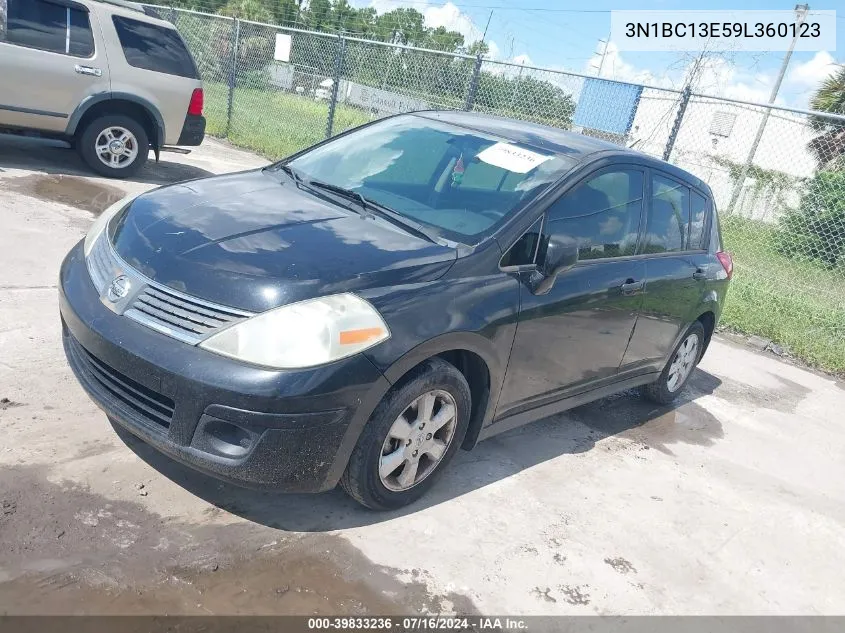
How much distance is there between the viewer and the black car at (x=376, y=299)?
2.79 m

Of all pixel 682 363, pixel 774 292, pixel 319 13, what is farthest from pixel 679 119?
pixel 319 13

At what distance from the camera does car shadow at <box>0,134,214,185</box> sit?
842cm

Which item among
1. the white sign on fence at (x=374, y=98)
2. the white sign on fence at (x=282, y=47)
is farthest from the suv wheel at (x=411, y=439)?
the white sign on fence at (x=282, y=47)

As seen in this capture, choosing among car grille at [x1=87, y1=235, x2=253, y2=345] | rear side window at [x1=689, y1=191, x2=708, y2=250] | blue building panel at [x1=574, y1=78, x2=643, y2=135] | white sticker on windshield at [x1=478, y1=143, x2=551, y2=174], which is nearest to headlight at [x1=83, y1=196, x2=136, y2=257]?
car grille at [x1=87, y1=235, x2=253, y2=345]

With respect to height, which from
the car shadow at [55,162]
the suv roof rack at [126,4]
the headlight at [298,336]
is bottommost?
the car shadow at [55,162]

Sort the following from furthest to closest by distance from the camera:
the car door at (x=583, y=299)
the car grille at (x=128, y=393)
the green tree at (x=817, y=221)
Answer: the green tree at (x=817, y=221), the car door at (x=583, y=299), the car grille at (x=128, y=393)

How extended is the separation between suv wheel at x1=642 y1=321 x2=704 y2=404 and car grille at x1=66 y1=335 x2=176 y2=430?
351cm

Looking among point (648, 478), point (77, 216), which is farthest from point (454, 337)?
point (77, 216)

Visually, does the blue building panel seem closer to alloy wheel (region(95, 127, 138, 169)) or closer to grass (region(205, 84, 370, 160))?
grass (region(205, 84, 370, 160))

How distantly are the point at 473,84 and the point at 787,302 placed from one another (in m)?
4.81

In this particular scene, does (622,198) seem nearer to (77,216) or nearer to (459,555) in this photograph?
(459,555)

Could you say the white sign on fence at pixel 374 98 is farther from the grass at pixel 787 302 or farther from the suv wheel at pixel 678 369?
the suv wheel at pixel 678 369

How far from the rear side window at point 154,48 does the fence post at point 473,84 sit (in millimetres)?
3539

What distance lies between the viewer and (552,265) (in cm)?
354
